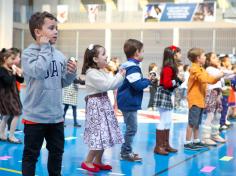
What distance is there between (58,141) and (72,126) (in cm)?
464

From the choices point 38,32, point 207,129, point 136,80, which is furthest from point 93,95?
point 207,129

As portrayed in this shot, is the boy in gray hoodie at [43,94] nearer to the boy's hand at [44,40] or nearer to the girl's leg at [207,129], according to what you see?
the boy's hand at [44,40]

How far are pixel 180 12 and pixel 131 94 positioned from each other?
15291 mm

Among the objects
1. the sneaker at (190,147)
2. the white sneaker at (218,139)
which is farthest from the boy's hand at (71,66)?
the white sneaker at (218,139)

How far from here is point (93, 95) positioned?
14.4 feet

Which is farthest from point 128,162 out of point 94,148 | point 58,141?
point 58,141

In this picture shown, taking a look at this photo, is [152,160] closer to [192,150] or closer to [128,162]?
[128,162]

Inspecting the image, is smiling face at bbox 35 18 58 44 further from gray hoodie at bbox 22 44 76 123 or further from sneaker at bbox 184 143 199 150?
sneaker at bbox 184 143 199 150

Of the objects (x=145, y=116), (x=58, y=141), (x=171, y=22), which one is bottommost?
(x=145, y=116)

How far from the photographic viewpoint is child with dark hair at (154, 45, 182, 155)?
5352 mm

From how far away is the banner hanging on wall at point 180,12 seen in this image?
18.9 m

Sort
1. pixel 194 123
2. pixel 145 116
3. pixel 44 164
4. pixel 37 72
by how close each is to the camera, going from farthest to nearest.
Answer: pixel 145 116, pixel 194 123, pixel 44 164, pixel 37 72

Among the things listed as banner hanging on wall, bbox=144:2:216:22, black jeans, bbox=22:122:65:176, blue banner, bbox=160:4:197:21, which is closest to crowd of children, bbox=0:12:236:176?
black jeans, bbox=22:122:65:176

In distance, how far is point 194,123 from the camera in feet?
18.8
